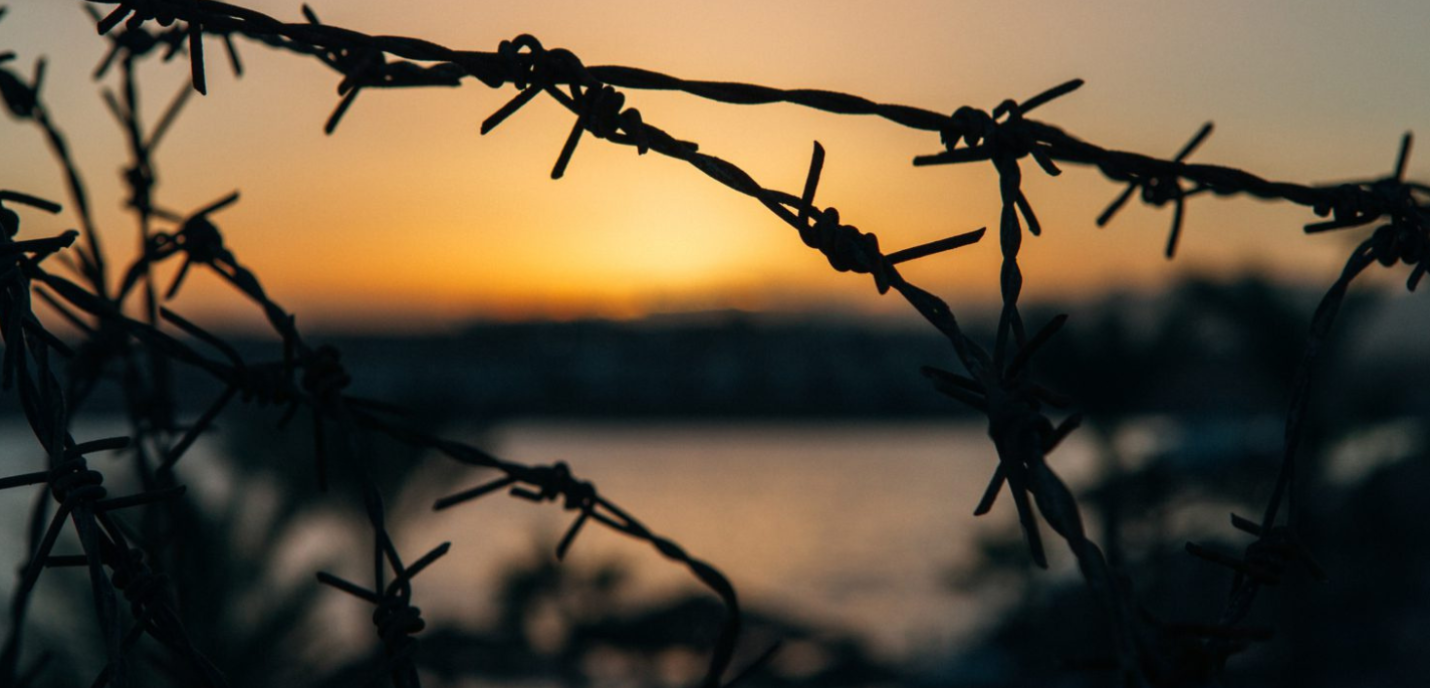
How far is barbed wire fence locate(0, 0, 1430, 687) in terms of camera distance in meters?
0.96

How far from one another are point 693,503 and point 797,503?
13.6 feet

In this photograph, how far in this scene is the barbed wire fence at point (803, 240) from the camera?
0.96 metres

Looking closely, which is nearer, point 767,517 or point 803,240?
point 803,240

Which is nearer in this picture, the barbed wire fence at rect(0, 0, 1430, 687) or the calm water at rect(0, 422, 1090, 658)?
the barbed wire fence at rect(0, 0, 1430, 687)

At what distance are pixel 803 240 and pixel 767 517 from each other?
37351 millimetres

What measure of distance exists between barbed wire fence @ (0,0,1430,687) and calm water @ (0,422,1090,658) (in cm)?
949

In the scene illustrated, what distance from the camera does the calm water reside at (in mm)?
16328

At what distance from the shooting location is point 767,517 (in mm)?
38156

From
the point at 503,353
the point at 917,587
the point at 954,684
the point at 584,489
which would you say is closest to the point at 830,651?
the point at 954,684

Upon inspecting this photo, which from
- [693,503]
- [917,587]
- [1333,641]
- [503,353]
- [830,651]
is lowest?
[1333,641]

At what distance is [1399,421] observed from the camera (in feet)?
34.7

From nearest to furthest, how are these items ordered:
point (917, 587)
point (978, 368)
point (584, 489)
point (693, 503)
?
1. point (978, 368)
2. point (584, 489)
3. point (917, 587)
4. point (693, 503)

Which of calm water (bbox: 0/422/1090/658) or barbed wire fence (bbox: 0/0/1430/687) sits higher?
calm water (bbox: 0/422/1090/658)

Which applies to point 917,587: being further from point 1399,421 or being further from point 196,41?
point 196,41
